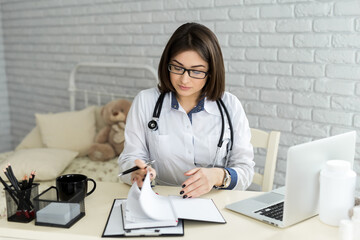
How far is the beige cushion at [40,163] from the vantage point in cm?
234

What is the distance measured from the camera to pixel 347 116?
6.89 ft

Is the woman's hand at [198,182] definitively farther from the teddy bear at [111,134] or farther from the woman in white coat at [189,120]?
the teddy bear at [111,134]

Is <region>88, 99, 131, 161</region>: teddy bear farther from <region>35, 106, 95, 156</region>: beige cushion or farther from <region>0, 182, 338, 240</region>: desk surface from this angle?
<region>0, 182, 338, 240</region>: desk surface

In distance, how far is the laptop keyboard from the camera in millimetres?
1213

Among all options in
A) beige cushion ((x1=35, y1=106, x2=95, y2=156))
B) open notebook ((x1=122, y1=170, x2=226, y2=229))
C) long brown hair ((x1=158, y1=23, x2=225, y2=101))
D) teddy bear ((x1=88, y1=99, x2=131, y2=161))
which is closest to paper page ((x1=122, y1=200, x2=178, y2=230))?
open notebook ((x1=122, y1=170, x2=226, y2=229))

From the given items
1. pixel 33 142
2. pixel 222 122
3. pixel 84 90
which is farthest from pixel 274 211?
pixel 84 90

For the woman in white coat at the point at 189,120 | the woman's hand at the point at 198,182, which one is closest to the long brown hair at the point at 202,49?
the woman in white coat at the point at 189,120

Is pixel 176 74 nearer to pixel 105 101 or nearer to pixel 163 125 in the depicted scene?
A: pixel 163 125

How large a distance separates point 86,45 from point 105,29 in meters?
0.26

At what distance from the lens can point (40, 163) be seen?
2.39 meters

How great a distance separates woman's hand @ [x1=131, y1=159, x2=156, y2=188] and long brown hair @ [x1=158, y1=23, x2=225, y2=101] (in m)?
0.45

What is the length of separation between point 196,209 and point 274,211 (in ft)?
0.81

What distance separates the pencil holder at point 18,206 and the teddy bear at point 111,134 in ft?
5.05

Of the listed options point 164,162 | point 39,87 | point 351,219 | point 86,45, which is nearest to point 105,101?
point 86,45
